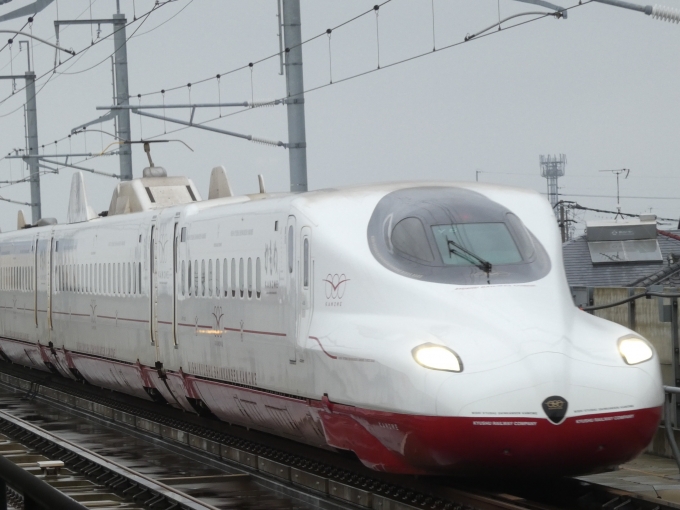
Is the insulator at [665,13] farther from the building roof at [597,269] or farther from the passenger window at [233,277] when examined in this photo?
the building roof at [597,269]

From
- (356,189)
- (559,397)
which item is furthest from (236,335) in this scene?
(559,397)

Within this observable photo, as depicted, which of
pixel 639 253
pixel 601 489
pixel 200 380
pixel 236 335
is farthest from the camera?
pixel 639 253

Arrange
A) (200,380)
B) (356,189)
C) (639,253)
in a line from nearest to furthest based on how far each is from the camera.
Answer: (356,189), (200,380), (639,253)

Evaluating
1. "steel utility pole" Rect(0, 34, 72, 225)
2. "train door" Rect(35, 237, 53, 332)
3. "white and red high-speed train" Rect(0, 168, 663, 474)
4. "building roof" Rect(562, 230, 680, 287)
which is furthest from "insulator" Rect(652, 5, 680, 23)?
"steel utility pole" Rect(0, 34, 72, 225)

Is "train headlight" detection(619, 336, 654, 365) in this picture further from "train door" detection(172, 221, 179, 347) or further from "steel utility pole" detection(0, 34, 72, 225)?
"steel utility pole" detection(0, 34, 72, 225)

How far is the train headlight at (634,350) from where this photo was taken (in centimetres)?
1048

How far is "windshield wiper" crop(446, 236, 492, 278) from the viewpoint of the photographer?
11242 millimetres

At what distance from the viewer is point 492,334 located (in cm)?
1030

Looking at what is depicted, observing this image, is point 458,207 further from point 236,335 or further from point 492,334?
point 236,335

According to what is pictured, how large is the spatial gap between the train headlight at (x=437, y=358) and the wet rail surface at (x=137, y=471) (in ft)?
8.80

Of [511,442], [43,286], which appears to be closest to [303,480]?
[511,442]

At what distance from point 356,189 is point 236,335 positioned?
9.89 ft

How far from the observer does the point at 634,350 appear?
416 inches

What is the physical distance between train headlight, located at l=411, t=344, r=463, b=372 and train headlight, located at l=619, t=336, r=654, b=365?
1447mm
